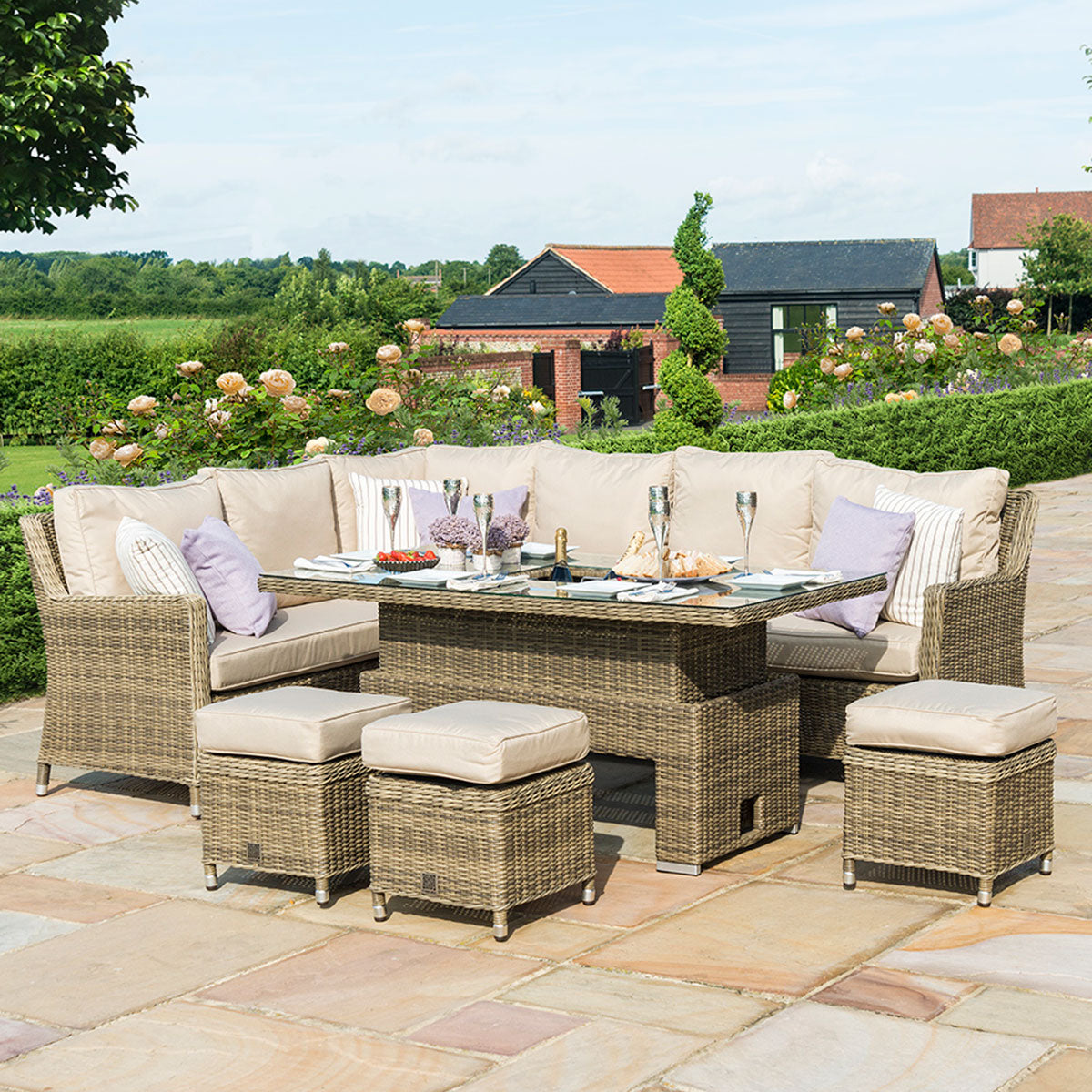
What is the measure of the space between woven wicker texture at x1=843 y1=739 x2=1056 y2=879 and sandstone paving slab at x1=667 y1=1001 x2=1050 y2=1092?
0.92m

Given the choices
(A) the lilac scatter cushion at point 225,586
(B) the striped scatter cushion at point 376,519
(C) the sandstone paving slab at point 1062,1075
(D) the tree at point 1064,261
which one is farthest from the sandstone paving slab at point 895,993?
(D) the tree at point 1064,261

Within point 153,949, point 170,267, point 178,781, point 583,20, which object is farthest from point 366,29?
point 170,267

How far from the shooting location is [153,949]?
13.0ft

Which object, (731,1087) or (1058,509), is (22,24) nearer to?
(1058,509)

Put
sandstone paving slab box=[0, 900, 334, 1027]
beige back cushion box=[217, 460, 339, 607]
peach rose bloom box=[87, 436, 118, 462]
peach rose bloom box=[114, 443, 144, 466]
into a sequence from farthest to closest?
1. peach rose bloom box=[87, 436, 118, 462]
2. peach rose bloom box=[114, 443, 144, 466]
3. beige back cushion box=[217, 460, 339, 607]
4. sandstone paving slab box=[0, 900, 334, 1027]

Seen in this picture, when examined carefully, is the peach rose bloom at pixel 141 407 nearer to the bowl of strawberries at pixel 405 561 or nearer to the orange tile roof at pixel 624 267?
the bowl of strawberries at pixel 405 561

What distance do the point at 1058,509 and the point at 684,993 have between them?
10572 millimetres

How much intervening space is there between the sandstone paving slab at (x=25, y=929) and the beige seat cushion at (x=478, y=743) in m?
0.96

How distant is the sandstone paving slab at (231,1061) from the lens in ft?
10.3

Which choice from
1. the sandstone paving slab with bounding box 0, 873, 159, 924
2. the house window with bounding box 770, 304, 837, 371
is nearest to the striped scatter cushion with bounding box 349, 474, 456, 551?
the sandstone paving slab with bounding box 0, 873, 159, 924

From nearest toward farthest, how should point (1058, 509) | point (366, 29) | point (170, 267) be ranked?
point (366, 29) → point (1058, 509) → point (170, 267)

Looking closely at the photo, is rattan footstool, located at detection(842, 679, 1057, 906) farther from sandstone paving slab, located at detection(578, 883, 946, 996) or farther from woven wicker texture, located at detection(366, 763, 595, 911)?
woven wicker texture, located at detection(366, 763, 595, 911)

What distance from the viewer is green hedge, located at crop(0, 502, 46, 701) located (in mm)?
6789

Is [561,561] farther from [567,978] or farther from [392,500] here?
[567,978]
